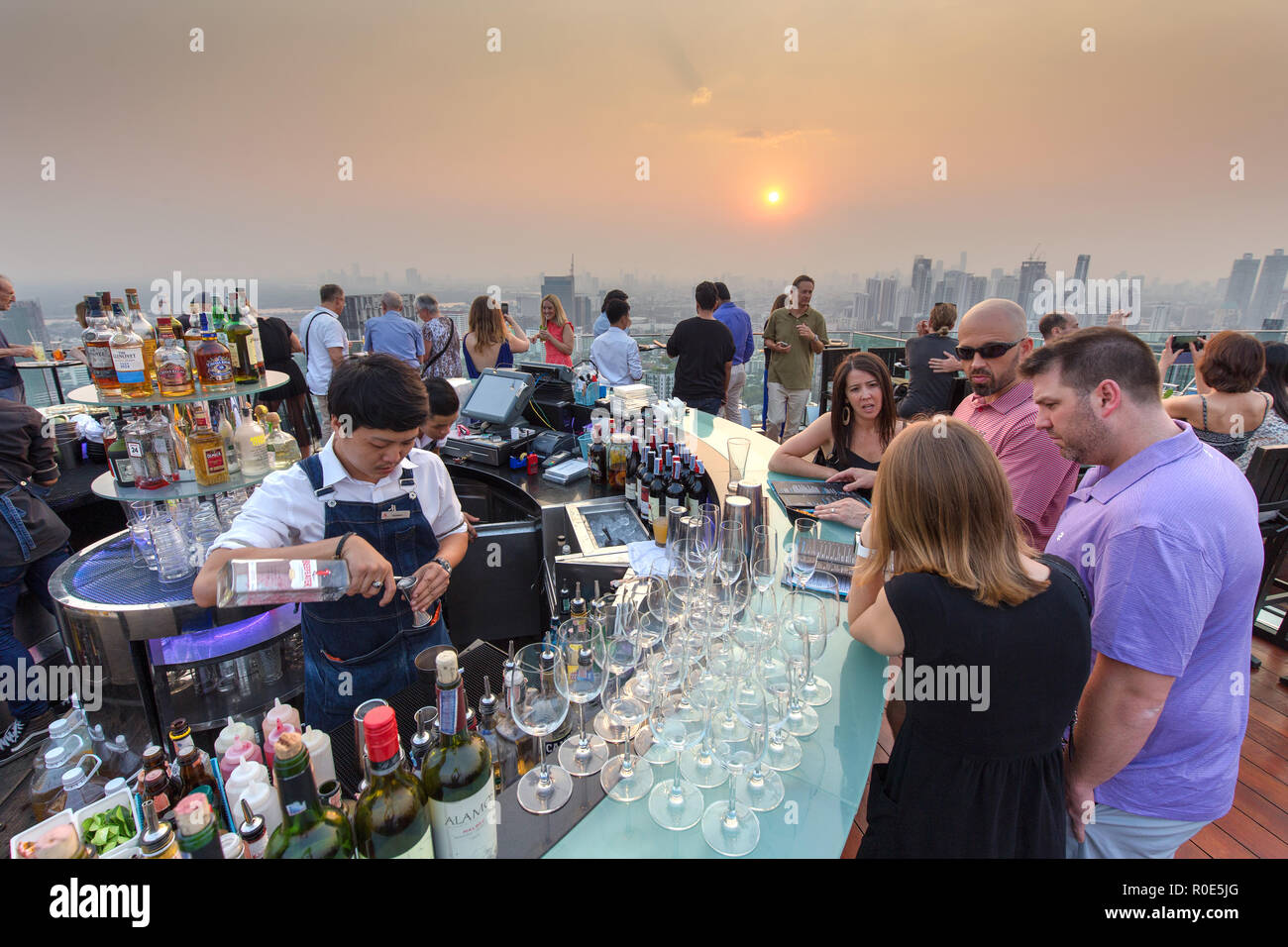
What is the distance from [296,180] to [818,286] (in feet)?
21.1

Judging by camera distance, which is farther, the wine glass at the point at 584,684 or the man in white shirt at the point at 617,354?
the man in white shirt at the point at 617,354

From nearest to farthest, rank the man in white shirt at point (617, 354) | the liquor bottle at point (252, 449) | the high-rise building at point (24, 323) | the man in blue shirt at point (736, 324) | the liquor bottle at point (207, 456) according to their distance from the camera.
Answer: the liquor bottle at point (207, 456) → the liquor bottle at point (252, 449) → the high-rise building at point (24, 323) → the man in white shirt at point (617, 354) → the man in blue shirt at point (736, 324)

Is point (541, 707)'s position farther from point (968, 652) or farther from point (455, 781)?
point (968, 652)

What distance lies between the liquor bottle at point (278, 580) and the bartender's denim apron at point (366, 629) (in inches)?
11.5

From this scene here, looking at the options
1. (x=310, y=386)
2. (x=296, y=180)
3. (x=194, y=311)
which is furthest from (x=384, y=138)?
(x=194, y=311)

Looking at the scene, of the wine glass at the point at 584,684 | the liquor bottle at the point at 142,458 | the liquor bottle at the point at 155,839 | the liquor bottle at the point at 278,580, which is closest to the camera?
the liquor bottle at the point at 155,839

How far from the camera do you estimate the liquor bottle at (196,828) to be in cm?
82

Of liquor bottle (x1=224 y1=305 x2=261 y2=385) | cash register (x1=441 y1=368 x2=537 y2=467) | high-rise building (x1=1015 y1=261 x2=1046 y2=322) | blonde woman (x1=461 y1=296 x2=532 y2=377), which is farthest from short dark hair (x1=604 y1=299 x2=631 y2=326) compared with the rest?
high-rise building (x1=1015 y1=261 x2=1046 y2=322)

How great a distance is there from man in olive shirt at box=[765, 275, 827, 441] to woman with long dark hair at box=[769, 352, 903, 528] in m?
3.93

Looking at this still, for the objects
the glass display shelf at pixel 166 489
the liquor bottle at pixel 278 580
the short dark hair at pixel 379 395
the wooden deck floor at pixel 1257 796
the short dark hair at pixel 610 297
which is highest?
the short dark hair at pixel 610 297

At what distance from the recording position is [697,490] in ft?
9.32

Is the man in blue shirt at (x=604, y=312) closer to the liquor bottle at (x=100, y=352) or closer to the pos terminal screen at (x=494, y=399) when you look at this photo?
the pos terminal screen at (x=494, y=399)

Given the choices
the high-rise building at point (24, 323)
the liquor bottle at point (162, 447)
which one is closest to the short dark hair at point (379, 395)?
the liquor bottle at point (162, 447)

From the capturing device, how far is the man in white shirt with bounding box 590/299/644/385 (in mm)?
5418
